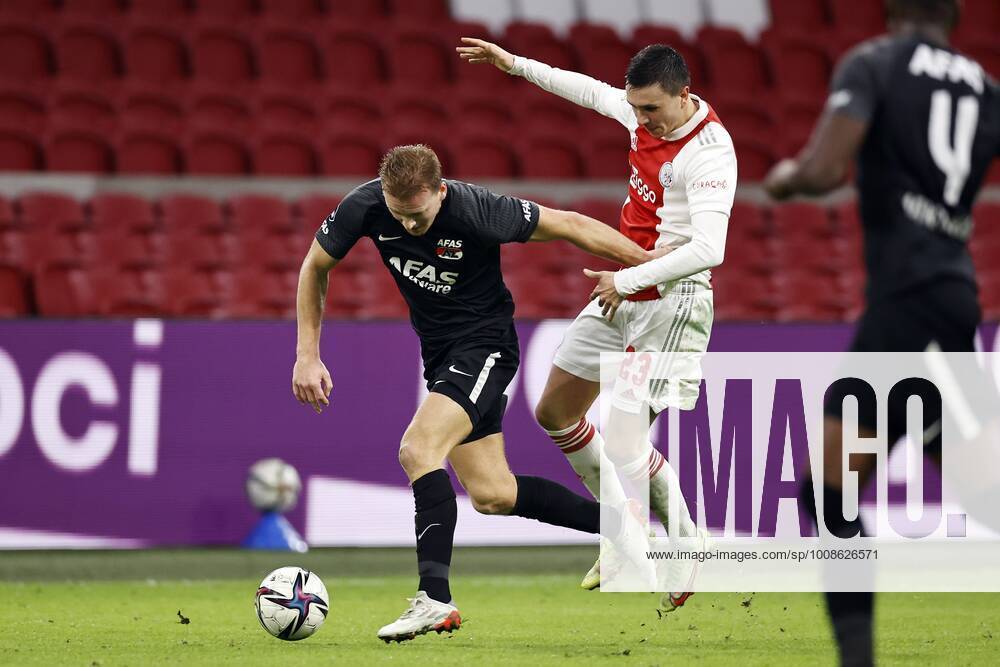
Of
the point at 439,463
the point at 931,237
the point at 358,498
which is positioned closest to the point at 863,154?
the point at 931,237

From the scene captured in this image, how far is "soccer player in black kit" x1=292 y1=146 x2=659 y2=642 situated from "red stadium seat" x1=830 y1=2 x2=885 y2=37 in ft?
40.2

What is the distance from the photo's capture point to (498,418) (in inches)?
238

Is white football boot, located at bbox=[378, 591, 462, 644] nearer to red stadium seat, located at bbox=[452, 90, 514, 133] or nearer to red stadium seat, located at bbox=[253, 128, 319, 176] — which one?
red stadium seat, located at bbox=[253, 128, 319, 176]

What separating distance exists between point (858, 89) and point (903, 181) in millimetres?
312

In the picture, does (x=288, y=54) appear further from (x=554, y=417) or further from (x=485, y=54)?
(x=554, y=417)

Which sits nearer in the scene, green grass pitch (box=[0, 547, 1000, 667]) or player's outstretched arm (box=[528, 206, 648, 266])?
green grass pitch (box=[0, 547, 1000, 667])

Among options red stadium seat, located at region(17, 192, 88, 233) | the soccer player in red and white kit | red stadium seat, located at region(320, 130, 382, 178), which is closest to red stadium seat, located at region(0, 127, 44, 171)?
red stadium seat, located at region(17, 192, 88, 233)

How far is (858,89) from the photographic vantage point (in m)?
3.93

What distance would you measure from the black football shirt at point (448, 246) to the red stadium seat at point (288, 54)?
8.91m

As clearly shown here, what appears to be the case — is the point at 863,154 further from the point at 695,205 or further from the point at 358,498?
the point at 358,498

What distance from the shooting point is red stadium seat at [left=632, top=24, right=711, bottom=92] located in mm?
15383

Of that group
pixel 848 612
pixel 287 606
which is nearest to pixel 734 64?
pixel 287 606

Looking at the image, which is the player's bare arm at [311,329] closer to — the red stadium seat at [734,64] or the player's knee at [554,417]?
the player's knee at [554,417]

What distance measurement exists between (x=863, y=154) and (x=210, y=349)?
5.48 m
